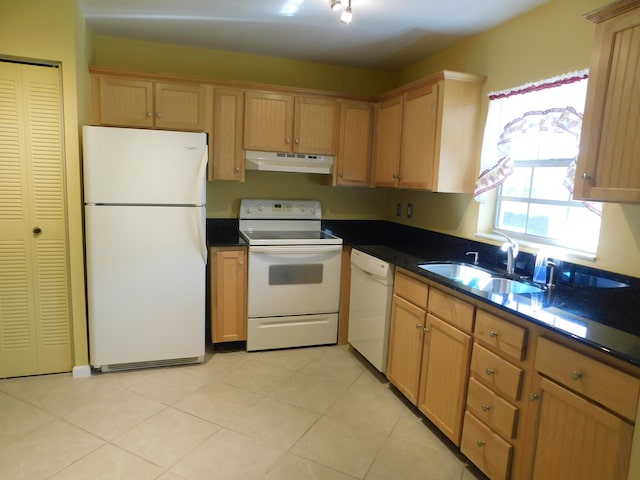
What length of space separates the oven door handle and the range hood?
0.64 meters

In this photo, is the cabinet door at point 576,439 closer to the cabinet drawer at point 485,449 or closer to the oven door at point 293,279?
the cabinet drawer at point 485,449

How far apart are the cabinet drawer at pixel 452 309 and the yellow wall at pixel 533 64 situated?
25.2 inches

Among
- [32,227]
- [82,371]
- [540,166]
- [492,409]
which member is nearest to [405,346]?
[492,409]

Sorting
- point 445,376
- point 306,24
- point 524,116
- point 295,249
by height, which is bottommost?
point 445,376

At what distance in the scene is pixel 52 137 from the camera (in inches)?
102

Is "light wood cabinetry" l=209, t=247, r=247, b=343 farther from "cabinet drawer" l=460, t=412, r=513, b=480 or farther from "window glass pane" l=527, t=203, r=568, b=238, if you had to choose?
"window glass pane" l=527, t=203, r=568, b=238

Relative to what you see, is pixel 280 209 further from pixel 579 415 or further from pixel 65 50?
pixel 579 415

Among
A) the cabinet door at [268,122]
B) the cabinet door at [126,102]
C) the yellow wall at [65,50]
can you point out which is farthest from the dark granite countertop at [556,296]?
the cabinet door at [126,102]

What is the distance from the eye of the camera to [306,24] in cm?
278

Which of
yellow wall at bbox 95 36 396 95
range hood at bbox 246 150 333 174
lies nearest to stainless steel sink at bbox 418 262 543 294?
range hood at bbox 246 150 333 174

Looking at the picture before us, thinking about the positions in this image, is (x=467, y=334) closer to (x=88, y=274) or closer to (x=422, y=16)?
(x=422, y=16)

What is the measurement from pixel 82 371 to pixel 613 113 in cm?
329

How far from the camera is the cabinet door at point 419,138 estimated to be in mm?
2717

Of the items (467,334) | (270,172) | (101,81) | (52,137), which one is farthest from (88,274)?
(467,334)
